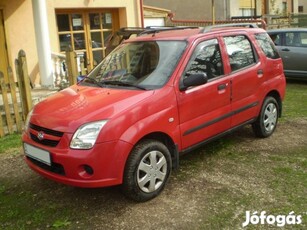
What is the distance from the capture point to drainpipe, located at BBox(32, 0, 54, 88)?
28.5 ft

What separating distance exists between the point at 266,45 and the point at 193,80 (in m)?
2.18

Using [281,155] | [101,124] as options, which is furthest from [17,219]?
[281,155]

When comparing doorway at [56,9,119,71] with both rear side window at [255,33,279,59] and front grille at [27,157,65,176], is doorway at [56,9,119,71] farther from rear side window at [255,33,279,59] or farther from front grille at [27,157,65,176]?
front grille at [27,157,65,176]

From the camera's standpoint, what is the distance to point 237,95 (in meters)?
4.98

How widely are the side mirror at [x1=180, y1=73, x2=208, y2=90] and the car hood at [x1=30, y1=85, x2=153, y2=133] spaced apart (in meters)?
0.45

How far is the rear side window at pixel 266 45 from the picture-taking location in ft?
18.3

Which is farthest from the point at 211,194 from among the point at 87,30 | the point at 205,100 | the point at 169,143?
the point at 87,30

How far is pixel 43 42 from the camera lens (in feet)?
29.1

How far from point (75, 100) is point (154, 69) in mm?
966

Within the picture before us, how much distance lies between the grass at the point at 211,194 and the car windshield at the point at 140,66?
1233 mm

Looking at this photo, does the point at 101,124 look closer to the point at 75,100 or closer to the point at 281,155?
the point at 75,100

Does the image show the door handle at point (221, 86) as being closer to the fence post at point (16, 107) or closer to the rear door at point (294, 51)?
the fence post at point (16, 107)

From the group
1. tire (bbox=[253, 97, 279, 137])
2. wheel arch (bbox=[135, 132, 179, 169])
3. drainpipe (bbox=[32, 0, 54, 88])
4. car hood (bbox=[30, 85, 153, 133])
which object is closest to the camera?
car hood (bbox=[30, 85, 153, 133])

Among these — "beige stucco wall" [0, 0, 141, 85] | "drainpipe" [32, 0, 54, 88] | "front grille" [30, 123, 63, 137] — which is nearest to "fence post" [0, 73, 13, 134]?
"front grille" [30, 123, 63, 137]
